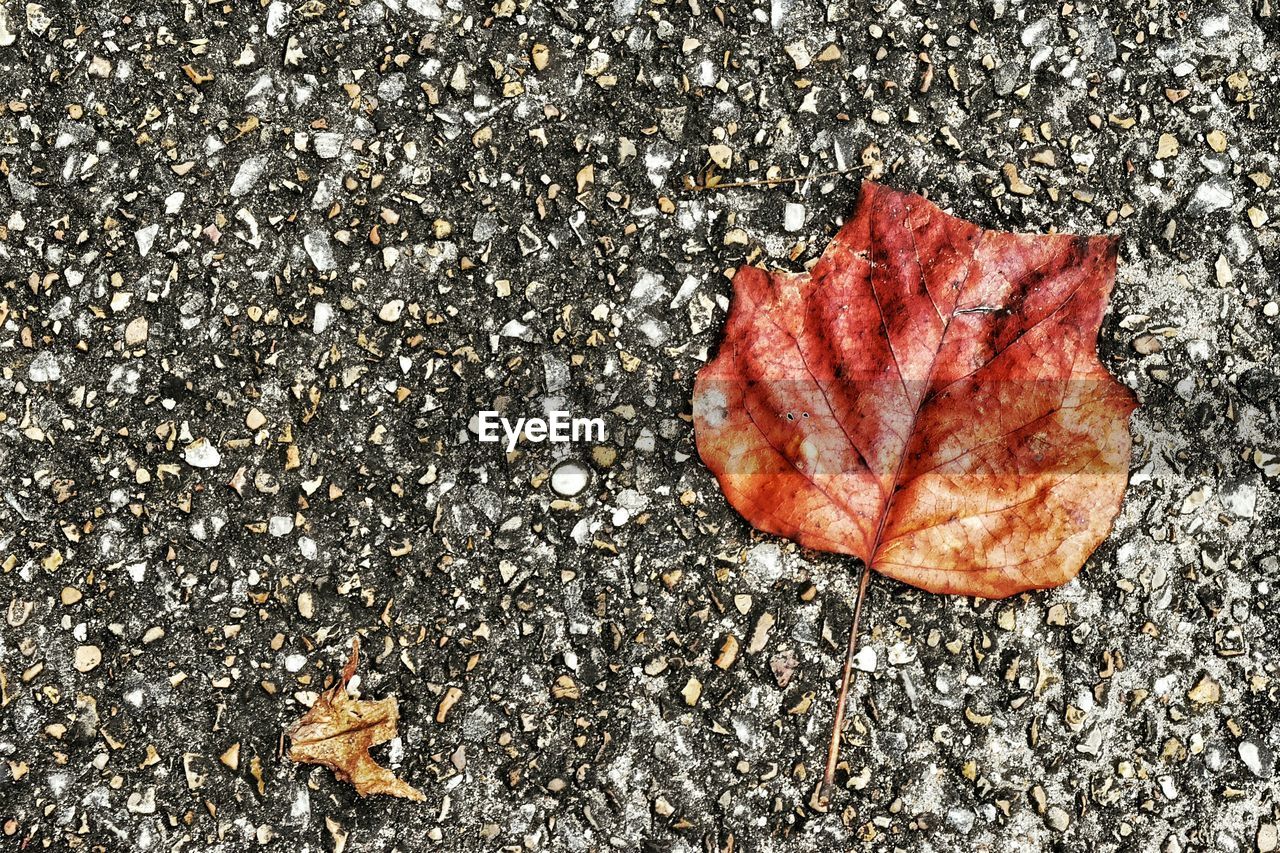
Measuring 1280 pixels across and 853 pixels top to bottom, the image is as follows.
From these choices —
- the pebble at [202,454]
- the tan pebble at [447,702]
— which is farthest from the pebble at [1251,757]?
the pebble at [202,454]

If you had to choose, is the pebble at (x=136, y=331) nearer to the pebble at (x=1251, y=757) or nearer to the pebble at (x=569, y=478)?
the pebble at (x=569, y=478)

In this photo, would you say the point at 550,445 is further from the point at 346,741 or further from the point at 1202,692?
the point at 1202,692

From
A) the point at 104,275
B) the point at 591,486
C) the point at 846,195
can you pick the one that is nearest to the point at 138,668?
the point at 104,275

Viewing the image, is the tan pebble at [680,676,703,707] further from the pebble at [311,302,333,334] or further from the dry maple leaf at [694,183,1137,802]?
the pebble at [311,302,333,334]

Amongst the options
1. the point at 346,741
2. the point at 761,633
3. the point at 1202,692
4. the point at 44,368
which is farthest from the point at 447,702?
the point at 1202,692

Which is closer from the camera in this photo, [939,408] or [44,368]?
[939,408]

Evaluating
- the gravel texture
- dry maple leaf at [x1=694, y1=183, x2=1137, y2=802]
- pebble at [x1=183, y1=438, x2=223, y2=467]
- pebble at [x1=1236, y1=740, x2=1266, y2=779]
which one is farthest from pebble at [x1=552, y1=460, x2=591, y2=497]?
pebble at [x1=1236, y1=740, x2=1266, y2=779]

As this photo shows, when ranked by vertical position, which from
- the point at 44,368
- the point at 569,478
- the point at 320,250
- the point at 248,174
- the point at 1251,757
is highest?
the point at 248,174
